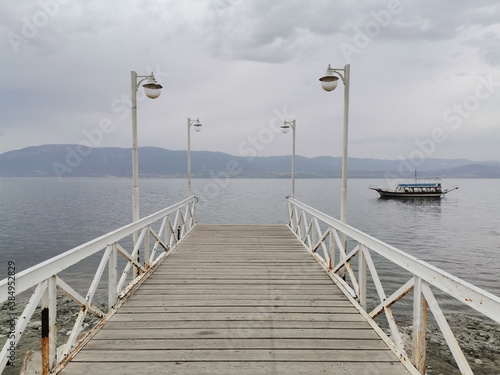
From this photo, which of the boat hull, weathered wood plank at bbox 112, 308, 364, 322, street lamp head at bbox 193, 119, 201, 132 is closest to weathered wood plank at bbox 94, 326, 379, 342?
weathered wood plank at bbox 112, 308, 364, 322

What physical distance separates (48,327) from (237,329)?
6.34ft

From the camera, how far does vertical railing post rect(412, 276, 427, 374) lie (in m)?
2.95

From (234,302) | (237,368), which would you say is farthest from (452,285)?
(234,302)

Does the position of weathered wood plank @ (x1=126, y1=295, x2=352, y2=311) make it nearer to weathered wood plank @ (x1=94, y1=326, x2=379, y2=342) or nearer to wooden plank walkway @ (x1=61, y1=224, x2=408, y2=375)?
wooden plank walkway @ (x1=61, y1=224, x2=408, y2=375)

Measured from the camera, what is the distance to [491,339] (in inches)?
327

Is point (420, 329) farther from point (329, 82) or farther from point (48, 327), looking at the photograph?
point (329, 82)

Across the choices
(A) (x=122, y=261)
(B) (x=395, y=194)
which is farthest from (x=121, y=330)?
(B) (x=395, y=194)

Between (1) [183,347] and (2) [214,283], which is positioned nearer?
(1) [183,347]

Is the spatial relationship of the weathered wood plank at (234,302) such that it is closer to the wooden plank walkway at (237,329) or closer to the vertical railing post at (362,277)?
the wooden plank walkway at (237,329)

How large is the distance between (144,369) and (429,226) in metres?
33.6

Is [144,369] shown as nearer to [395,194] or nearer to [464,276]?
[464,276]

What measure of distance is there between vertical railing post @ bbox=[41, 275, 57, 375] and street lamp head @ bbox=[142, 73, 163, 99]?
445 cm

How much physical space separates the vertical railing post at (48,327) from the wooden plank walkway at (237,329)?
7.3 inches

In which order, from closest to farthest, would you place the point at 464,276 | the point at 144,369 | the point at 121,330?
the point at 144,369 → the point at 121,330 → the point at 464,276
